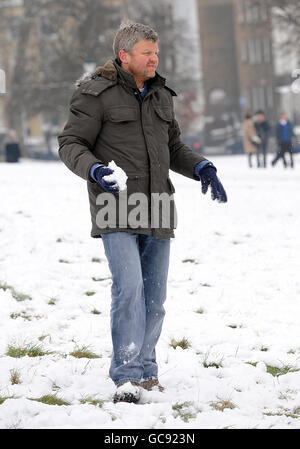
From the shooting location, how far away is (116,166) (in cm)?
439

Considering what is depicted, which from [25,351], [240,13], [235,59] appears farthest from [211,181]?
[235,59]

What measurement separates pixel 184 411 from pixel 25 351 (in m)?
1.44

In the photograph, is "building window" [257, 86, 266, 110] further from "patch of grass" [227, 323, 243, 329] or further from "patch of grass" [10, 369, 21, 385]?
"patch of grass" [10, 369, 21, 385]

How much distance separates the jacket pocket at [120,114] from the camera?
4.57m

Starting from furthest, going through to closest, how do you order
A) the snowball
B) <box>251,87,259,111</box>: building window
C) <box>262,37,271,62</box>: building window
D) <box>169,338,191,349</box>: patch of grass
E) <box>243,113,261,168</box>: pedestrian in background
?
<box>262,37,271,62</box>: building window → <box>251,87,259,111</box>: building window → <box>243,113,261,168</box>: pedestrian in background → <box>169,338,191,349</box>: patch of grass → the snowball

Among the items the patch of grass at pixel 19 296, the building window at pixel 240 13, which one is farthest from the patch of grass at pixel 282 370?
the building window at pixel 240 13

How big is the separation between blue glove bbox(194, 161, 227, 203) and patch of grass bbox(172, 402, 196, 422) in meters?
1.09

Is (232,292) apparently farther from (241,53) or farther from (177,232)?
(241,53)

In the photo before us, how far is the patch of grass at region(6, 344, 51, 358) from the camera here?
5.50m

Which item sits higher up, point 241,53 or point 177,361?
point 241,53

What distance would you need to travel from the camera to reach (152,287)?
4863 mm

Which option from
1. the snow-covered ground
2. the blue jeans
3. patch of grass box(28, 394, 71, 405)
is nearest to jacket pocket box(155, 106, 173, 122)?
the blue jeans

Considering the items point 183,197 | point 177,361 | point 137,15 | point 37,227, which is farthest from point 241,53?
point 177,361

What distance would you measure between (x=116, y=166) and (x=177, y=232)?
256 inches
